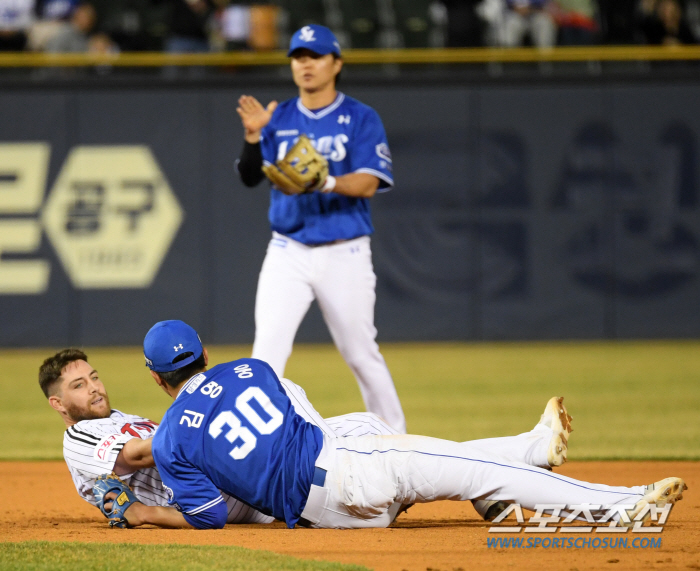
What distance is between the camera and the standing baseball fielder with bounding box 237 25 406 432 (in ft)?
17.3

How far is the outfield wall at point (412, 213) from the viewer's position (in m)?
11.9

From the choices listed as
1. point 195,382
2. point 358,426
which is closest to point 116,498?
point 195,382

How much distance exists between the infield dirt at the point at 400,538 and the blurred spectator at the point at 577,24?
799 cm

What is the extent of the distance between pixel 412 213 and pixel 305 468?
852cm

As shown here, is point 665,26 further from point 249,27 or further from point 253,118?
point 253,118

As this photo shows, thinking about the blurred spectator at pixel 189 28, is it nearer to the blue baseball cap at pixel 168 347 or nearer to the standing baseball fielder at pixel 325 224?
the standing baseball fielder at pixel 325 224

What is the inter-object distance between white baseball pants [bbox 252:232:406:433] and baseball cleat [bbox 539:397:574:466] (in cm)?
132

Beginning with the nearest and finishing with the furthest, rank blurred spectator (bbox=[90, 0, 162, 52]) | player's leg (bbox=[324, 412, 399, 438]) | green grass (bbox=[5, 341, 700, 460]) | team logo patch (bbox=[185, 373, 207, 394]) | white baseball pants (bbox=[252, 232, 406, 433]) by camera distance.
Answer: team logo patch (bbox=[185, 373, 207, 394]) → player's leg (bbox=[324, 412, 399, 438]) → white baseball pants (bbox=[252, 232, 406, 433]) → green grass (bbox=[5, 341, 700, 460]) → blurred spectator (bbox=[90, 0, 162, 52])

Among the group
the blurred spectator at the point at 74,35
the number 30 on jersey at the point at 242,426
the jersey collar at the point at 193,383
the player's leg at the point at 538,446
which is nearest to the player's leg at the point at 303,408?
the number 30 on jersey at the point at 242,426

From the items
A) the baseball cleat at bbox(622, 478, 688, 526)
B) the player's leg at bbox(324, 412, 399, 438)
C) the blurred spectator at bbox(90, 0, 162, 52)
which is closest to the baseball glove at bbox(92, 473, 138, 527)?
the player's leg at bbox(324, 412, 399, 438)

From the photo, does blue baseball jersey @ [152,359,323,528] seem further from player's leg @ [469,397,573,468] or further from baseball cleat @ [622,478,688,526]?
baseball cleat @ [622,478,688,526]

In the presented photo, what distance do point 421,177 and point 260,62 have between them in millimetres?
2310

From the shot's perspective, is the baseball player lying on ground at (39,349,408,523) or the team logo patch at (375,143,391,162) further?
the team logo patch at (375,143,391,162)

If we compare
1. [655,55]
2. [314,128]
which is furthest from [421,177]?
[314,128]
